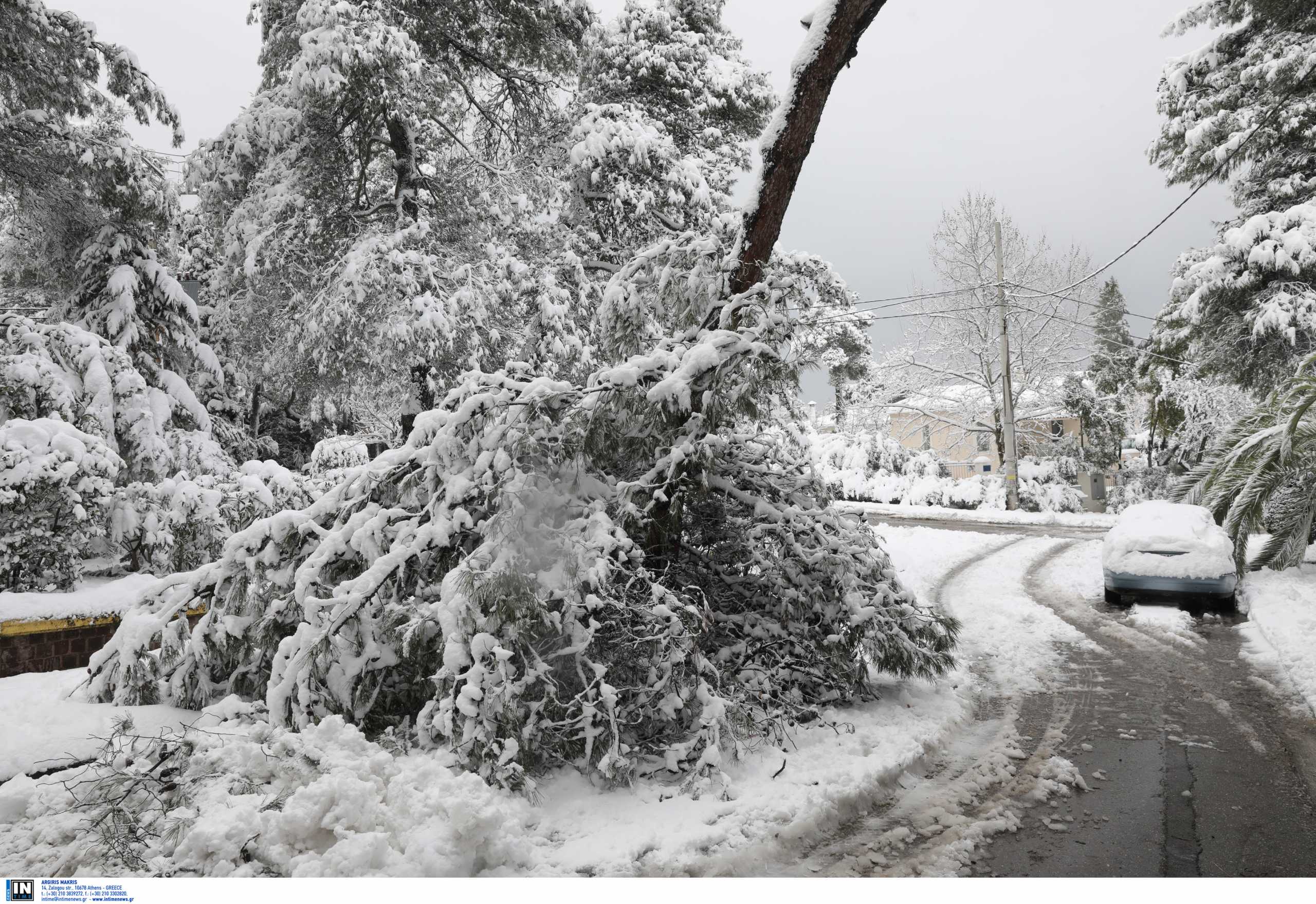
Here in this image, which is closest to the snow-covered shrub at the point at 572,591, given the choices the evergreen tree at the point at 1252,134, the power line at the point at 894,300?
the evergreen tree at the point at 1252,134

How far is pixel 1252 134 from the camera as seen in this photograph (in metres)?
5.05

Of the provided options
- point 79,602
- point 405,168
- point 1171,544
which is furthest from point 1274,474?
point 79,602

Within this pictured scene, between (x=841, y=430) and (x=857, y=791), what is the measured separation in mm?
22215

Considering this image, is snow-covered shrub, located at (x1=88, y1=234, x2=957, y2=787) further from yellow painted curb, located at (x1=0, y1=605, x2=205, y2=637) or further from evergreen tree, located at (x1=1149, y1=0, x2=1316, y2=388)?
evergreen tree, located at (x1=1149, y1=0, x2=1316, y2=388)

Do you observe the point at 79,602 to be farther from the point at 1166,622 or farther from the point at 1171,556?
the point at 1171,556

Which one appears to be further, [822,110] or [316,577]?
[822,110]

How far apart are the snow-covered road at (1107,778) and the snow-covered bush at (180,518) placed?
5.08 m

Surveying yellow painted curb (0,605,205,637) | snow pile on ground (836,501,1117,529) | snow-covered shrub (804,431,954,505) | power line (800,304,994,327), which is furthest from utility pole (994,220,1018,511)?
yellow painted curb (0,605,205,637)

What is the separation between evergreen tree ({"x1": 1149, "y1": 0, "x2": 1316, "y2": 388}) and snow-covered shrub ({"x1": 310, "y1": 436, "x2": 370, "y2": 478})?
7.82 meters

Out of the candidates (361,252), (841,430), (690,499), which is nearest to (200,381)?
(361,252)

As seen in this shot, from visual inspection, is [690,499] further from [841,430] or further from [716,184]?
[841,430]

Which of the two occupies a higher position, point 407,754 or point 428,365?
point 428,365

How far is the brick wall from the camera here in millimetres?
5004
